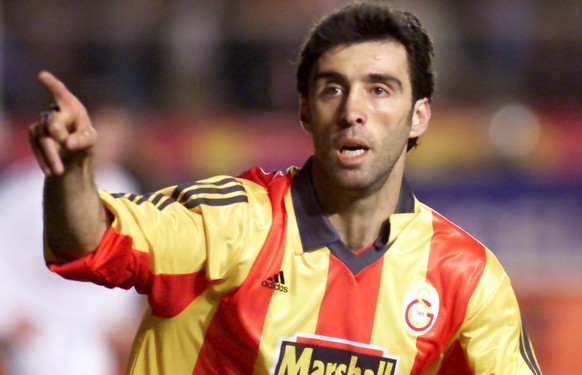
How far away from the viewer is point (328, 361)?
134 inches

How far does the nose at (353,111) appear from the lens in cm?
344

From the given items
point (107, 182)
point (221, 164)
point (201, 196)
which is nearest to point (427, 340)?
point (201, 196)

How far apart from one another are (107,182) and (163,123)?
6.72ft

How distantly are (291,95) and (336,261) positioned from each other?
226 inches

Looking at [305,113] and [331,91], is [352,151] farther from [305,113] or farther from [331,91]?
[305,113]

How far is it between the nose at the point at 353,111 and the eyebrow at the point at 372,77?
0.23 feet

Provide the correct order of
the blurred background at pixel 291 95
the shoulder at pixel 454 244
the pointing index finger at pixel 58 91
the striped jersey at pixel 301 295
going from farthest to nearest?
the blurred background at pixel 291 95 → the shoulder at pixel 454 244 → the striped jersey at pixel 301 295 → the pointing index finger at pixel 58 91

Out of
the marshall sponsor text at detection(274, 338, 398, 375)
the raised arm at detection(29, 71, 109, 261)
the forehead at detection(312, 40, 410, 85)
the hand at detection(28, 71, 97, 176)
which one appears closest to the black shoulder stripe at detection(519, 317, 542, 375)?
the marshall sponsor text at detection(274, 338, 398, 375)

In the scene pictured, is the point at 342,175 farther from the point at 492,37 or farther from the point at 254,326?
the point at 492,37

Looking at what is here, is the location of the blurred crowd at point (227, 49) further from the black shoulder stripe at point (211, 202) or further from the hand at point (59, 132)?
the hand at point (59, 132)

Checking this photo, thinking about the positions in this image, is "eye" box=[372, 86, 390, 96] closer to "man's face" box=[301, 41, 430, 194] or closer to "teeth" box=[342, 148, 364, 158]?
"man's face" box=[301, 41, 430, 194]

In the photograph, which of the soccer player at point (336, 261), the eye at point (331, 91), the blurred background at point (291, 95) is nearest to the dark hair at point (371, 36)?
the soccer player at point (336, 261)

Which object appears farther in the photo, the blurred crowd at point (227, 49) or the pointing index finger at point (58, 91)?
the blurred crowd at point (227, 49)

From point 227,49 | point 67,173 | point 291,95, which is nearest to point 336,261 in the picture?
point 67,173
